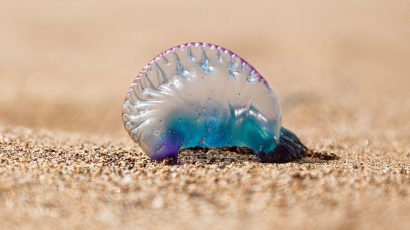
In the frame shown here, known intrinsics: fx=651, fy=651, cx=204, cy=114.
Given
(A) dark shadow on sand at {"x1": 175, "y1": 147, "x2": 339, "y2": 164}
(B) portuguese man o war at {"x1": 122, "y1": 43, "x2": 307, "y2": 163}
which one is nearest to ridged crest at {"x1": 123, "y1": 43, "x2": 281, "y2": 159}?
(B) portuguese man o war at {"x1": 122, "y1": 43, "x2": 307, "y2": 163}

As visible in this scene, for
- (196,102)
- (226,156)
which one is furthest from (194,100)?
(226,156)

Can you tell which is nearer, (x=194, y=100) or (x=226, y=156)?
(x=194, y=100)

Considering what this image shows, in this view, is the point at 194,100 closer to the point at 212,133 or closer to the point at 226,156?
the point at 212,133

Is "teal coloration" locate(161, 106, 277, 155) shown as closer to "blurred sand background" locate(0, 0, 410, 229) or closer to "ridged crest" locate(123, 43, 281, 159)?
"ridged crest" locate(123, 43, 281, 159)

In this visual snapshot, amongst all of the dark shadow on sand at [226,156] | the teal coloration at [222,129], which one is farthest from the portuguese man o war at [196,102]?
the dark shadow on sand at [226,156]

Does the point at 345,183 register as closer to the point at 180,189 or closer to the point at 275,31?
the point at 180,189
